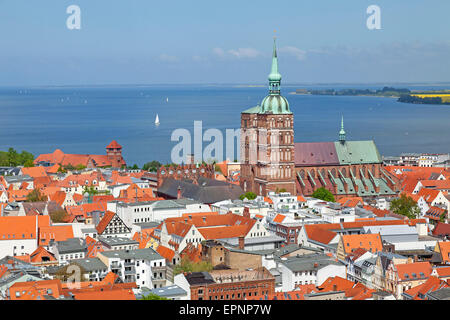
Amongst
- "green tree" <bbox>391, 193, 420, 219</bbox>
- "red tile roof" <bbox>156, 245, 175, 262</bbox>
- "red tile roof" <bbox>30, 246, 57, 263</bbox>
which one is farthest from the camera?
"green tree" <bbox>391, 193, 420, 219</bbox>

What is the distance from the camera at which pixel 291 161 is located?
34875mm

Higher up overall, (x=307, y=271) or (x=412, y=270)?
(x=412, y=270)

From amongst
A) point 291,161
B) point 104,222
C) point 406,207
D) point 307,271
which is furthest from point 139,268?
point 291,161

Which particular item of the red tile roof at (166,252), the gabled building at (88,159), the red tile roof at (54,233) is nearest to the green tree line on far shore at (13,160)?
the gabled building at (88,159)

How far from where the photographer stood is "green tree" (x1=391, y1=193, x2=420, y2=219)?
2900 cm

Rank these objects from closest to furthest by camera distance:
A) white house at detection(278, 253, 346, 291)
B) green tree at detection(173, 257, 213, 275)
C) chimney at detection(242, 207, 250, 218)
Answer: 1. white house at detection(278, 253, 346, 291)
2. green tree at detection(173, 257, 213, 275)
3. chimney at detection(242, 207, 250, 218)

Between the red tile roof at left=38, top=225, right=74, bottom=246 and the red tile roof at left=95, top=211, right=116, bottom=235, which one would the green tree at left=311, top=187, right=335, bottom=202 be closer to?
the red tile roof at left=95, top=211, right=116, bottom=235

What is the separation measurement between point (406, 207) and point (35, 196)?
1569 cm

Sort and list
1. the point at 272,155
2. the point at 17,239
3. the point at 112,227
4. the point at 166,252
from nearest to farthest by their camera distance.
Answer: the point at 166,252 → the point at 17,239 → the point at 112,227 → the point at 272,155

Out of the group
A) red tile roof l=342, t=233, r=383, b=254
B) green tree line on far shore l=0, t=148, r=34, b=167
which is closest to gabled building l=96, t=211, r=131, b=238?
red tile roof l=342, t=233, r=383, b=254

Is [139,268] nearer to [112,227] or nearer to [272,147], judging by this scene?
[112,227]
